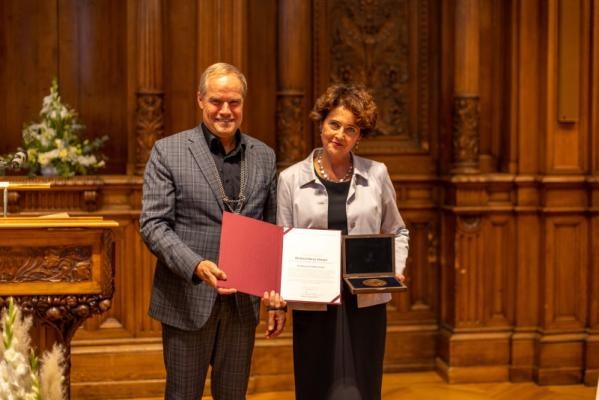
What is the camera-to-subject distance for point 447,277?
5.43 m

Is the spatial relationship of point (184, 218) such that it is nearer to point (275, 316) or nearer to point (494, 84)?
point (275, 316)

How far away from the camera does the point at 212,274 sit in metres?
2.68

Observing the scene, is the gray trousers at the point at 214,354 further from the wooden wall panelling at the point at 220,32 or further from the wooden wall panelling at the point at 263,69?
the wooden wall panelling at the point at 263,69

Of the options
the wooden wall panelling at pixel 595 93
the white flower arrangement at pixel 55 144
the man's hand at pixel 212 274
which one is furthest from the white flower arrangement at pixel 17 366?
the wooden wall panelling at pixel 595 93

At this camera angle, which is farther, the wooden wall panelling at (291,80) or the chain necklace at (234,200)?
the wooden wall panelling at (291,80)

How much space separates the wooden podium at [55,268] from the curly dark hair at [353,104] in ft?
2.80

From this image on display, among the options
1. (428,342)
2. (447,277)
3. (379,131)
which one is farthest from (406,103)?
(428,342)

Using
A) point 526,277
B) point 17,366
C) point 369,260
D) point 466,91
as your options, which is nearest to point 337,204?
point 369,260

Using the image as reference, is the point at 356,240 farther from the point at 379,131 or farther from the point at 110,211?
the point at 379,131

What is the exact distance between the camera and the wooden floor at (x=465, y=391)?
16.3 feet

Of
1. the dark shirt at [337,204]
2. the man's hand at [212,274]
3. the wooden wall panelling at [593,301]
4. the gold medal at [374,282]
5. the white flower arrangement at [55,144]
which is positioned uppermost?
the white flower arrangement at [55,144]

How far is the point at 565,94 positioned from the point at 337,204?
2774mm

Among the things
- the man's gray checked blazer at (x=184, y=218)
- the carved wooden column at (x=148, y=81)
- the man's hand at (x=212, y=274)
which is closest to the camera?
the man's hand at (x=212, y=274)

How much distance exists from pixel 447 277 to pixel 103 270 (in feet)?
9.59
